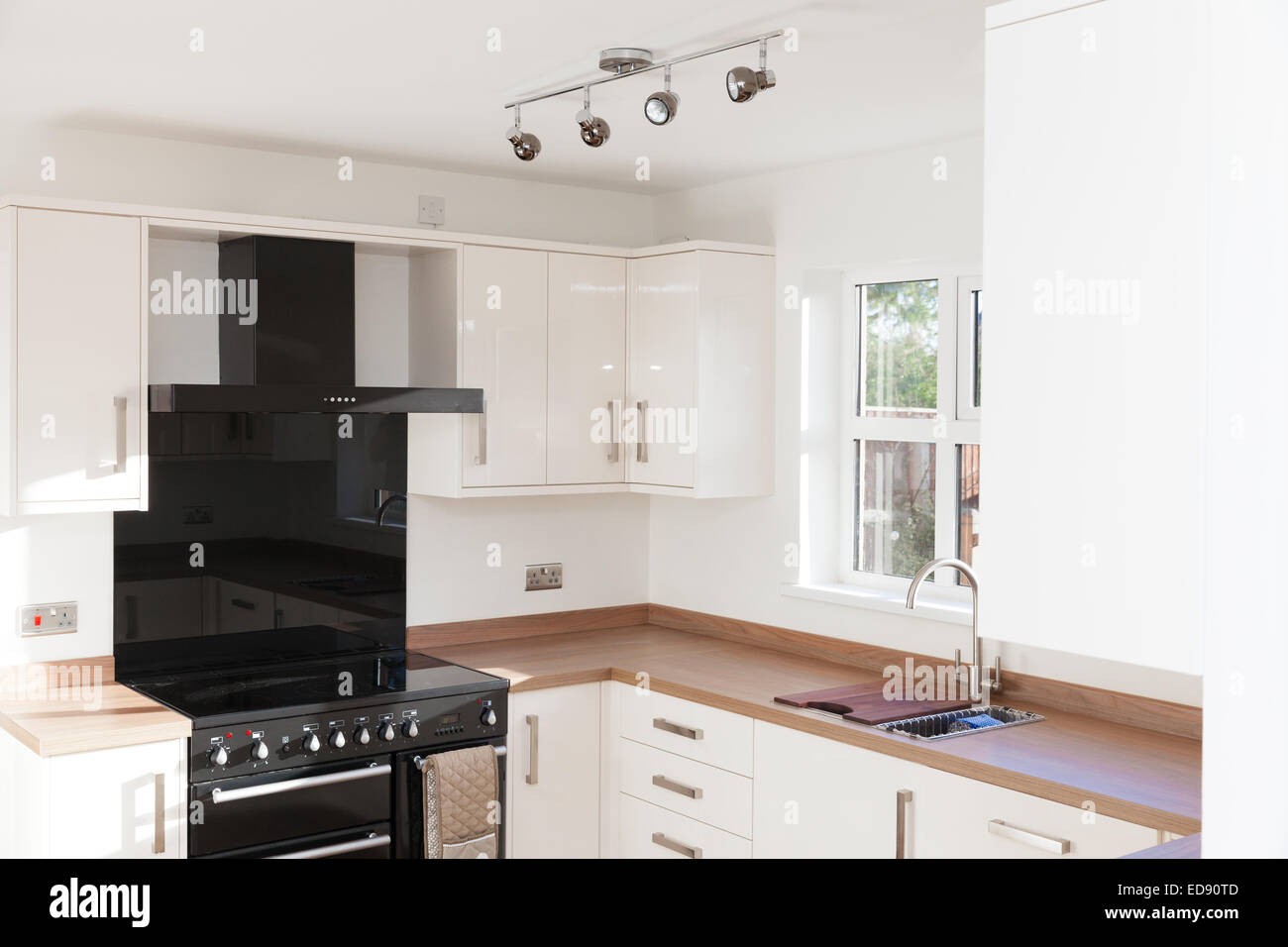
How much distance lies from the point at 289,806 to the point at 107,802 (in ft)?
1.44

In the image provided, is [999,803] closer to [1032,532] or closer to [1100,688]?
[1100,688]

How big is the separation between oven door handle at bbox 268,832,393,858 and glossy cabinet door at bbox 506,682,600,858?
42 cm

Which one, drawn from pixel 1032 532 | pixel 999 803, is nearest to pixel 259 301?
pixel 999 803

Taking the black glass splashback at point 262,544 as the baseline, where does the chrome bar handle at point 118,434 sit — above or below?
above

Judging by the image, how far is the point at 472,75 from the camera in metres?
2.72

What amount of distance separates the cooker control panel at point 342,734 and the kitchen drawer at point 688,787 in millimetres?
457

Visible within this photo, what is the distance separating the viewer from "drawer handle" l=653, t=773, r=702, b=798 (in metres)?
3.41

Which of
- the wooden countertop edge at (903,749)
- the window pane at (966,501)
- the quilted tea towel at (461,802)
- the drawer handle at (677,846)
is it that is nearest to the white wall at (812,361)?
the window pane at (966,501)

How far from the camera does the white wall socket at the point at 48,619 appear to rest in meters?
3.23

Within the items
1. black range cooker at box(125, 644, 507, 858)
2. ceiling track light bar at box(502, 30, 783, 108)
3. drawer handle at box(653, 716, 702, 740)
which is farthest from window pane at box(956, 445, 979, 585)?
ceiling track light bar at box(502, 30, 783, 108)

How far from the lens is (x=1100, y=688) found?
3041mm

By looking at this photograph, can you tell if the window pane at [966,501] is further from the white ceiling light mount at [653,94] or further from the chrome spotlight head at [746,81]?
the chrome spotlight head at [746,81]

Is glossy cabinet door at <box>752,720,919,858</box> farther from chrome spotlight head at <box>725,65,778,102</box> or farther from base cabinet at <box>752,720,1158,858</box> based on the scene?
chrome spotlight head at <box>725,65,778,102</box>

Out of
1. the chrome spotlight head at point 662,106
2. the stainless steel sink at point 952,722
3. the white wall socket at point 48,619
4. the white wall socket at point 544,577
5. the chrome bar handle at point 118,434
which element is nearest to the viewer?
the chrome spotlight head at point 662,106
